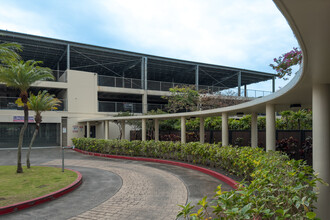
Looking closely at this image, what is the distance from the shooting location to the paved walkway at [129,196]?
18.6ft

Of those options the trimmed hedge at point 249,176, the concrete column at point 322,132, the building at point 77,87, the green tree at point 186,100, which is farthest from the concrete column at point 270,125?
the building at point 77,87

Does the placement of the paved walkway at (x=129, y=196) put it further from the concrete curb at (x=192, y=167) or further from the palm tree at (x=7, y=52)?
the palm tree at (x=7, y=52)

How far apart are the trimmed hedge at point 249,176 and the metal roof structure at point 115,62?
10389 millimetres

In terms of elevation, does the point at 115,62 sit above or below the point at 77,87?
above

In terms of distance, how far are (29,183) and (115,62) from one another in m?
22.9

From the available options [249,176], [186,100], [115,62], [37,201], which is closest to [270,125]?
[249,176]

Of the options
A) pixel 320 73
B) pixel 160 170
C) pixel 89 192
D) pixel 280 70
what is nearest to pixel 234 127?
pixel 280 70

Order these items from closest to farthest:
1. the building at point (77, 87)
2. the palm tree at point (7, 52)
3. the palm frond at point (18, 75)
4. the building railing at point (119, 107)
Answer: the palm tree at point (7, 52), the palm frond at point (18, 75), the building at point (77, 87), the building railing at point (119, 107)

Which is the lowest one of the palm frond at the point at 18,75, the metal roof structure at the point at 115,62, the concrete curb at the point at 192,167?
the concrete curb at the point at 192,167

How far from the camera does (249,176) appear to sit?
7648mm

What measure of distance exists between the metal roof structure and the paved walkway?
18.0 meters

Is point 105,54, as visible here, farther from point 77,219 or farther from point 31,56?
point 77,219

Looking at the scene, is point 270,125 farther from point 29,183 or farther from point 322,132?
point 29,183

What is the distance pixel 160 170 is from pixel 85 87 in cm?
1770
